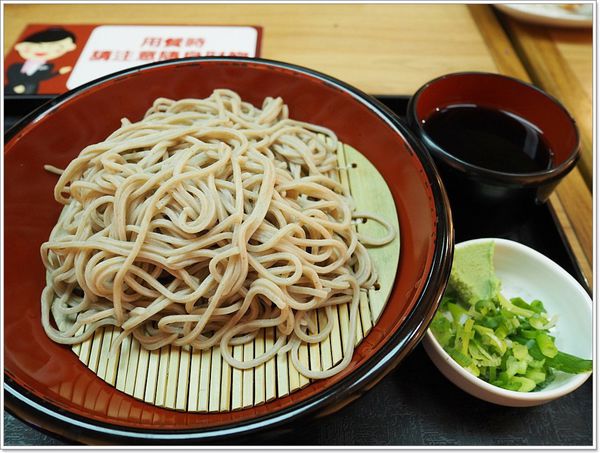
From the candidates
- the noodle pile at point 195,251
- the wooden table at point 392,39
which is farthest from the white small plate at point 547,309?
the wooden table at point 392,39

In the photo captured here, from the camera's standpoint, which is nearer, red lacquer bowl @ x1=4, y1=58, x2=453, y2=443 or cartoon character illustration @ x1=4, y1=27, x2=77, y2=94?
red lacquer bowl @ x1=4, y1=58, x2=453, y2=443

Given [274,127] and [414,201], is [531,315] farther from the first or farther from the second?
[274,127]

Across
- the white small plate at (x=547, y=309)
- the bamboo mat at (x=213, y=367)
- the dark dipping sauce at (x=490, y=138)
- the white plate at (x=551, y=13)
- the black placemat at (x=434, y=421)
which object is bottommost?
the black placemat at (x=434, y=421)

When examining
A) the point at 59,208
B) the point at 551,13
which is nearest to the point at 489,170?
the point at 59,208

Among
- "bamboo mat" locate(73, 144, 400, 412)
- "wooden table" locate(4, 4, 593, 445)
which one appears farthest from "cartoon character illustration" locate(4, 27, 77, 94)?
"bamboo mat" locate(73, 144, 400, 412)

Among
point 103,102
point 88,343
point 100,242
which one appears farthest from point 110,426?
point 103,102

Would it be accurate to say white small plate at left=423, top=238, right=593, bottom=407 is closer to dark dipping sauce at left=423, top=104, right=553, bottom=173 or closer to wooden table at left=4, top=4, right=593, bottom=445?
dark dipping sauce at left=423, top=104, right=553, bottom=173

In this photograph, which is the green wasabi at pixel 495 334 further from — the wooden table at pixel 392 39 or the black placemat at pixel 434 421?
the wooden table at pixel 392 39

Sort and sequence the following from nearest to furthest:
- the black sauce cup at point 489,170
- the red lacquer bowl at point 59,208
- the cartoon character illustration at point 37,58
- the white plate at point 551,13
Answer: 1. the red lacquer bowl at point 59,208
2. the black sauce cup at point 489,170
3. the cartoon character illustration at point 37,58
4. the white plate at point 551,13
